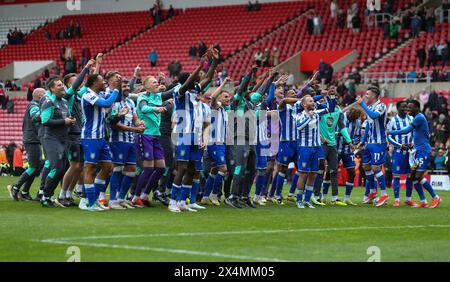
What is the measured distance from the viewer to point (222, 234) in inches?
481

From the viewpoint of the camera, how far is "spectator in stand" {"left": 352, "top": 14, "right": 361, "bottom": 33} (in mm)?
41188

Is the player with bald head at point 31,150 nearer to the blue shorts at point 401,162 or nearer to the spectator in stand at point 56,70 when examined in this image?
the blue shorts at point 401,162

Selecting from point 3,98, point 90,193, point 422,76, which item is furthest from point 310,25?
point 90,193

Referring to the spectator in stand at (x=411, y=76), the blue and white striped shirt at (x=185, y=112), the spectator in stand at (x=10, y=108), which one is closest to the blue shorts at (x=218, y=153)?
the blue and white striped shirt at (x=185, y=112)

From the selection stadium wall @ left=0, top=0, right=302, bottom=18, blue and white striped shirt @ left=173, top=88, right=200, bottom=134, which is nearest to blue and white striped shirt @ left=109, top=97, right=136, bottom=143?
blue and white striped shirt @ left=173, top=88, right=200, bottom=134

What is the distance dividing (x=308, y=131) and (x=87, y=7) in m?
39.2

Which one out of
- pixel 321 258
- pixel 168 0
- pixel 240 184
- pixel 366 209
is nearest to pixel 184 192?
pixel 240 184

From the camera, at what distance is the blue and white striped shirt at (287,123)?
60.7ft

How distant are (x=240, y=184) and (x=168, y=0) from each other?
1424 inches

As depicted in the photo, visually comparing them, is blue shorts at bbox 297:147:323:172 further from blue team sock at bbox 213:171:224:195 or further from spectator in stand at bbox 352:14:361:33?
spectator in stand at bbox 352:14:361:33

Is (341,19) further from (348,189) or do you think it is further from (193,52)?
(348,189)

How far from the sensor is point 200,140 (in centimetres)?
1585

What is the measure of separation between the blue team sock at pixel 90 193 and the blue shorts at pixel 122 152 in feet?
3.40
